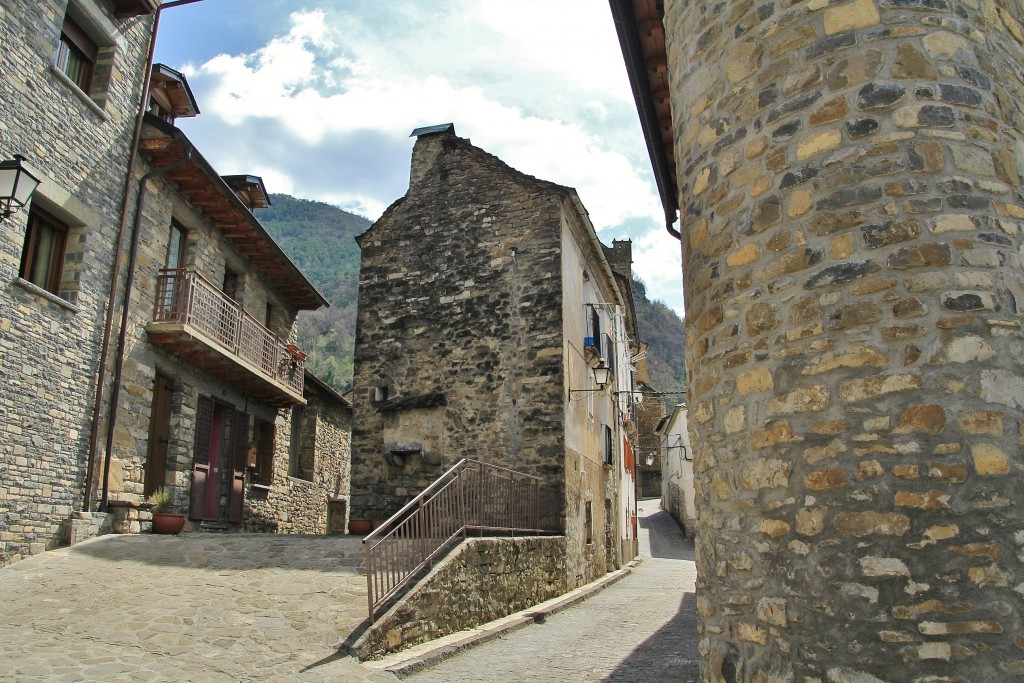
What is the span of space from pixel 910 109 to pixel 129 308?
33.9 ft

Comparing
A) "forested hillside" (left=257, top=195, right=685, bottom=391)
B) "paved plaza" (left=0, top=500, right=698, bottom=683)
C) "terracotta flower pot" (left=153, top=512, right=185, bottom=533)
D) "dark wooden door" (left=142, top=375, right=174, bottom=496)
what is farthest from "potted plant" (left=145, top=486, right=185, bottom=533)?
"forested hillside" (left=257, top=195, right=685, bottom=391)

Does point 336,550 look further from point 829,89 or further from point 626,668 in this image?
point 829,89

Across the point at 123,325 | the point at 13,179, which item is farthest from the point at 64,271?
the point at 13,179

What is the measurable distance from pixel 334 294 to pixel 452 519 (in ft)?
190

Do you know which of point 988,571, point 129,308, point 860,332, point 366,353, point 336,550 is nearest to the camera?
point 988,571

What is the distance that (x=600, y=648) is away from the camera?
7.82m

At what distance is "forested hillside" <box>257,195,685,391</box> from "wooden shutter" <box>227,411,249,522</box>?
109ft

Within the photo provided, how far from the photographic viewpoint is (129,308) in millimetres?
10914

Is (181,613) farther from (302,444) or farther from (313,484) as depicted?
(302,444)

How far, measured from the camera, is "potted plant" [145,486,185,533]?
1077cm

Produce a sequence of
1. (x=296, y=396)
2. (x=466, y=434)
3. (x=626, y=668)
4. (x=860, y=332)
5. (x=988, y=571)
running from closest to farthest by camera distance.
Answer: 1. (x=988, y=571)
2. (x=860, y=332)
3. (x=626, y=668)
4. (x=466, y=434)
5. (x=296, y=396)

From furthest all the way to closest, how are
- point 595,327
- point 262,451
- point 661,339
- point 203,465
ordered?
1. point 661,339
2. point 262,451
3. point 595,327
4. point 203,465

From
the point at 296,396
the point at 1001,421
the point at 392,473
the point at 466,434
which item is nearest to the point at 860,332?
the point at 1001,421

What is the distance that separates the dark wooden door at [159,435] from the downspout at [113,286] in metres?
1.40
